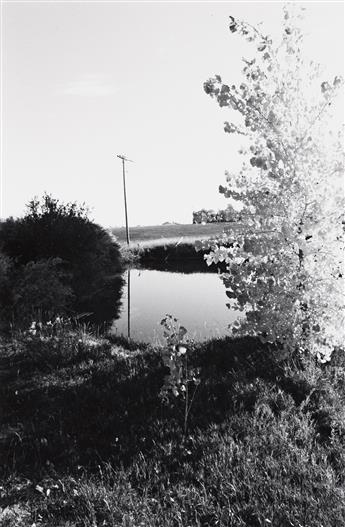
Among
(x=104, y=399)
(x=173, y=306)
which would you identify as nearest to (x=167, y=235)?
(x=173, y=306)

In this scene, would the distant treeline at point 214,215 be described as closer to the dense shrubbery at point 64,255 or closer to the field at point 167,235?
the dense shrubbery at point 64,255

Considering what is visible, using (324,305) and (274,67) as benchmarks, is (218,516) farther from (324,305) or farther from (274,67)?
(274,67)

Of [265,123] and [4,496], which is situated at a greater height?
[265,123]

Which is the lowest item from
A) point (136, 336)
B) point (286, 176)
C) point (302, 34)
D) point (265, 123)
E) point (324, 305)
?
point (136, 336)

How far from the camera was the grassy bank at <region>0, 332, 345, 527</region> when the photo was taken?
183 inches

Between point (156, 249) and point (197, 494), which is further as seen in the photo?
point (156, 249)

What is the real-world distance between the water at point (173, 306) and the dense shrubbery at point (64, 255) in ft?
4.15

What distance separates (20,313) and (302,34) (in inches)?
544

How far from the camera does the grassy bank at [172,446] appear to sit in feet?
15.2

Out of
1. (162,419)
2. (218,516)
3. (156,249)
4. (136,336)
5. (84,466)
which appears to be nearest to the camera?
(218,516)

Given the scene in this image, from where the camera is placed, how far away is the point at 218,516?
4.54m

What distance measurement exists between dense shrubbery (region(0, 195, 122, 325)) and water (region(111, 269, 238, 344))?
1264mm

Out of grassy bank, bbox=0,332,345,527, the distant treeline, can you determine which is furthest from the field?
grassy bank, bbox=0,332,345,527

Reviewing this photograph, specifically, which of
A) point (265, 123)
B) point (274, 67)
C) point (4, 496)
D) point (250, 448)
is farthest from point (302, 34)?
point (4, 496)
